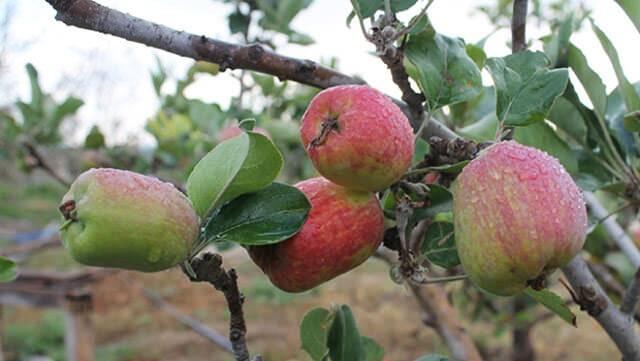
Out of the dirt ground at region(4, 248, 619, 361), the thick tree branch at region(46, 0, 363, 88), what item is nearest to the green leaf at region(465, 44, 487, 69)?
the thick tree branch at region(46, 0, 363, 88)

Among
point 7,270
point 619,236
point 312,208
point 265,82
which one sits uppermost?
point 312,208

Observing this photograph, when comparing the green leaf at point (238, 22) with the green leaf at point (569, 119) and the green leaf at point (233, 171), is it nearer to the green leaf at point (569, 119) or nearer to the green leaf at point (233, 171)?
the green leaf at point (569, 119)

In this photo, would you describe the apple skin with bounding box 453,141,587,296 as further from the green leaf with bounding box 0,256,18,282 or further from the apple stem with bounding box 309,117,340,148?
the green leaf with bounding box 0,256,18,282

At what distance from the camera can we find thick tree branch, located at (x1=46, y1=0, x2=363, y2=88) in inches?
17.2

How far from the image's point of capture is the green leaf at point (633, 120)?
55 centimetres

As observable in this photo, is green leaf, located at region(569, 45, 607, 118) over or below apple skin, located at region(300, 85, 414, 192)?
below

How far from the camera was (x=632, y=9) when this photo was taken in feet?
2.07

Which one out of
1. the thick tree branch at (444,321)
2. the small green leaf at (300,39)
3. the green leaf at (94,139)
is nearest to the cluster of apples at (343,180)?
the thick tree branch at (444,321)

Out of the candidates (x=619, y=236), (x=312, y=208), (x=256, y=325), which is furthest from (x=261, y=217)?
(x=256, y=325)

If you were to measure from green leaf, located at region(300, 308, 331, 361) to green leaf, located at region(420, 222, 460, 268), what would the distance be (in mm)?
97

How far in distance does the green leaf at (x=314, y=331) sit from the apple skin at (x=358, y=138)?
0.15 m

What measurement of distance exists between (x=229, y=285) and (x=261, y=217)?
5cm

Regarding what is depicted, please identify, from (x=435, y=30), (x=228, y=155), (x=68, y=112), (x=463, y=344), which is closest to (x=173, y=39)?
(x=228, y=155)

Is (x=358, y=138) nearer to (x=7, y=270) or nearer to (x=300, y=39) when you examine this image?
(x=7, y=270)
